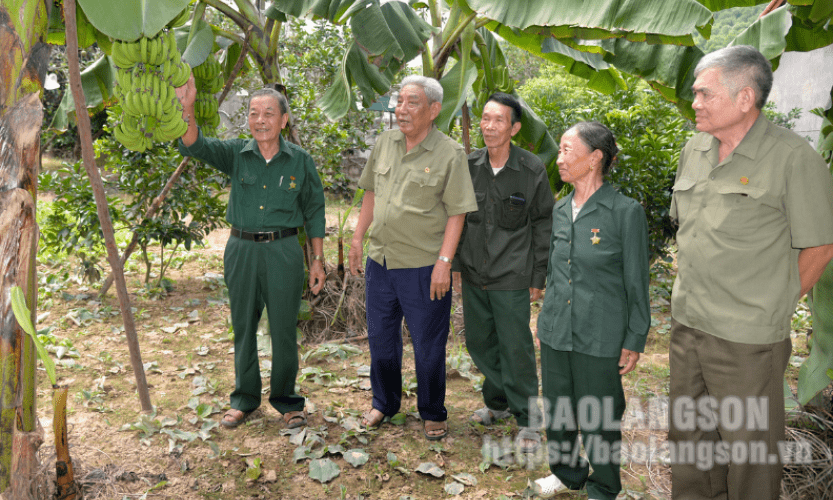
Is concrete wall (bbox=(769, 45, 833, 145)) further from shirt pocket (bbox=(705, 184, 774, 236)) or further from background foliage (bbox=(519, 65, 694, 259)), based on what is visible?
shirt pocket (bbox=(705, 184, 774, 236))

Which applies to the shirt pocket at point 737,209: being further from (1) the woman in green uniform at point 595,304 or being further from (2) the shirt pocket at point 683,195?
(1) the woman in green uniform at point 595,304

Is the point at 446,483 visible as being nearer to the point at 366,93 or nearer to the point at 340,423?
the point at 340,423

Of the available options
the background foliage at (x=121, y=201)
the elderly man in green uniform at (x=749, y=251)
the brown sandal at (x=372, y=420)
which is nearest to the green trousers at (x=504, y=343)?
the brown sandal at (x=372, y=420)

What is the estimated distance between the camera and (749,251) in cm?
200

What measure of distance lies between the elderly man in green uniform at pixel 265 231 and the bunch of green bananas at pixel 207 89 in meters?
0.82

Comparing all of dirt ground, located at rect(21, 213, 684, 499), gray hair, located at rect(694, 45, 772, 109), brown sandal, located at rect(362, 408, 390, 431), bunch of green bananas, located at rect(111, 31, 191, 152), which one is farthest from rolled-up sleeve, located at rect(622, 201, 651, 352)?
bunch of green bananas, located at rect(111, 31, 191, 152)

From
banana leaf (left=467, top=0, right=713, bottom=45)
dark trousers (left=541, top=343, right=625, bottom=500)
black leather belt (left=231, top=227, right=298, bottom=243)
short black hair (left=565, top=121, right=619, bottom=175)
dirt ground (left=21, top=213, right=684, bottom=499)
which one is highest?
banana leaf (left=467, top=0, right=713, bottom=45)

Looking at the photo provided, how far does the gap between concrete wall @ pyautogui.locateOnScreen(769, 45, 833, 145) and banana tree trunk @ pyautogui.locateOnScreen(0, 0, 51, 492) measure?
17026 mm

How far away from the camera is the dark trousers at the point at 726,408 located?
201cm

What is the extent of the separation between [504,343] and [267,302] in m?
1.34

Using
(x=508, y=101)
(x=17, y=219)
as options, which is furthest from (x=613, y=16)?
(x=17, y=219)

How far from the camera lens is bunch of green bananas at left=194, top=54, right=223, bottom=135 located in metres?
3.75

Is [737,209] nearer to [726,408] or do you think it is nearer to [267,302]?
[726,408]

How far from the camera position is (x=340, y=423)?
3342mm
